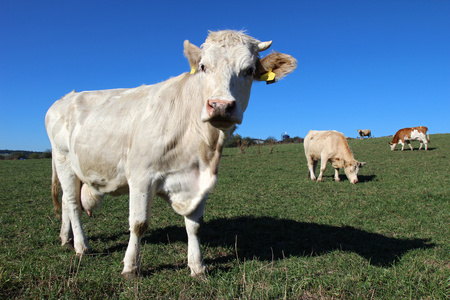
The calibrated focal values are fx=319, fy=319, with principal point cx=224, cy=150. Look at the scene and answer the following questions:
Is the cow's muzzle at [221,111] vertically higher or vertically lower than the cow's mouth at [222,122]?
higher

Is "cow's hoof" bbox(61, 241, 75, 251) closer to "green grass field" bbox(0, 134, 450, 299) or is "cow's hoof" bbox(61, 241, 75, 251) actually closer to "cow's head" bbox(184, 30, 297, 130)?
"green grass field" bbox(0, 134, 450, 299)

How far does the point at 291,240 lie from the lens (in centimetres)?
554

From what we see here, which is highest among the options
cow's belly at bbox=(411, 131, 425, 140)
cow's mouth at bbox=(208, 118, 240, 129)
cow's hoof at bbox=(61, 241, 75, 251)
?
cow's belly at bbox=(411, 131, 425, 140)

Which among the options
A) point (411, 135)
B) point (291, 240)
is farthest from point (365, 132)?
point (291, 240)

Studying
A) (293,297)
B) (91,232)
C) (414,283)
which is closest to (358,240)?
(414,283)

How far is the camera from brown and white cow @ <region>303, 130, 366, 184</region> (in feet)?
43.8

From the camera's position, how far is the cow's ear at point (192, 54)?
3.94 meters

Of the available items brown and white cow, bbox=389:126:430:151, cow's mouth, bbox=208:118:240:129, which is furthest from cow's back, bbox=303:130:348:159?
brown and white cow, bbox=389:126:430:151

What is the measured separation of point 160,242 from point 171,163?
2.10 meters

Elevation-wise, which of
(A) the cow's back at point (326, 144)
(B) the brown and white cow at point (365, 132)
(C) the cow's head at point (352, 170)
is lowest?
(C) the cow's head at point (352, 170)

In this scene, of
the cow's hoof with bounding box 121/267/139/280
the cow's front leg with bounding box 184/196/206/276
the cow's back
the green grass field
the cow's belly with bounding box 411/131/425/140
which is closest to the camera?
the green grass field

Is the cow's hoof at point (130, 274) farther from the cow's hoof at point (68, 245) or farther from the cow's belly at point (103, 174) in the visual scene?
the cow's hoof at point (68, 245)

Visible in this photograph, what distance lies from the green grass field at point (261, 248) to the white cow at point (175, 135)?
23.9 inches

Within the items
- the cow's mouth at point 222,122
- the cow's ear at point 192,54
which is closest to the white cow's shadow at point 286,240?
the cow's mouth at point 222,122
